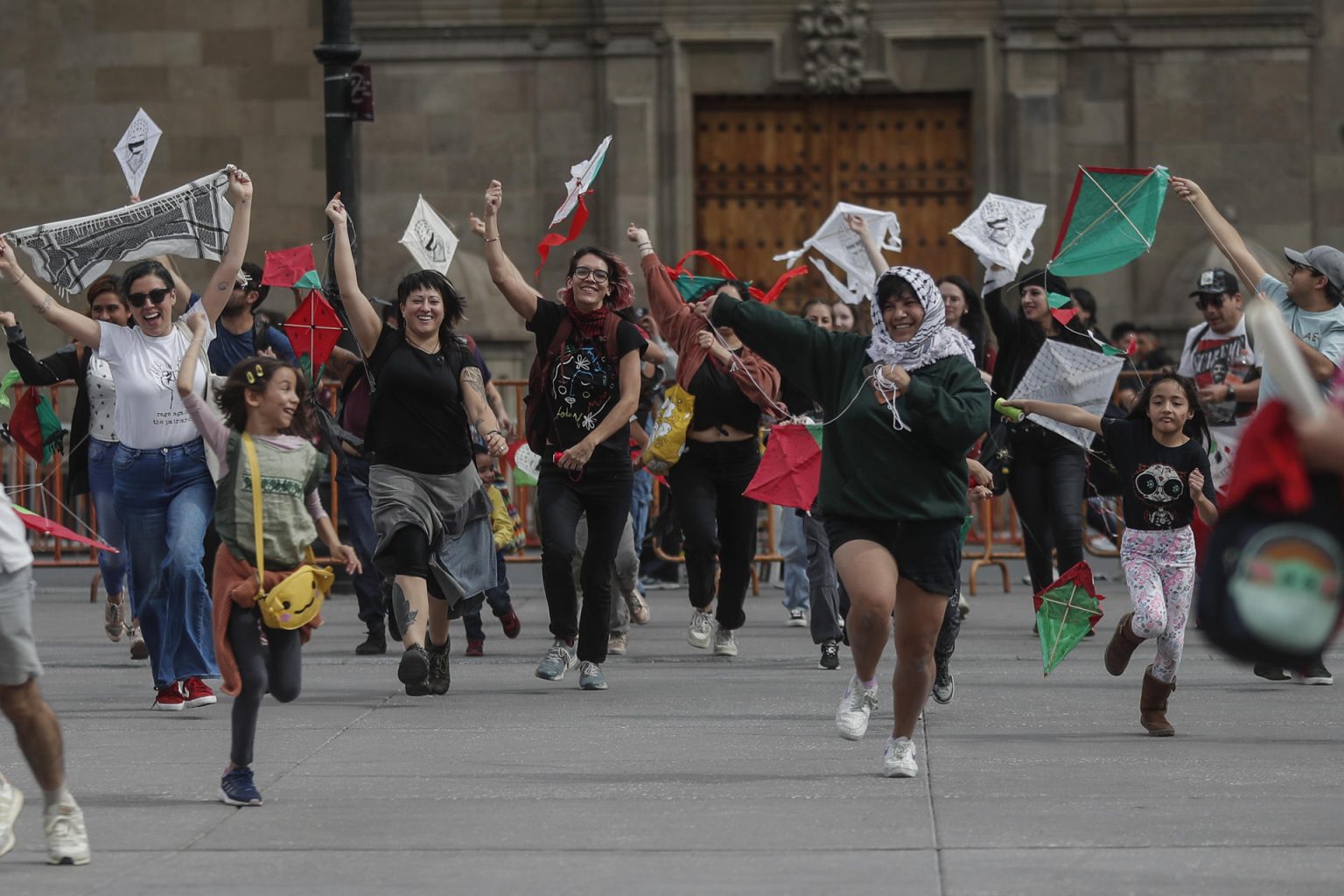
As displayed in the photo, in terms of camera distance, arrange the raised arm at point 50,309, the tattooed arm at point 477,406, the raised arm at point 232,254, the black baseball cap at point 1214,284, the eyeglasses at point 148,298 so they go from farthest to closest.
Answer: the black baseball cap at point 1214,284 < the tattooed arm at point 477,406 < the eyeglasses at point 148,298 < the raised arm at point 232,254 < the raised arm at point 50,309

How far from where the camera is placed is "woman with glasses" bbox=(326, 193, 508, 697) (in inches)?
356

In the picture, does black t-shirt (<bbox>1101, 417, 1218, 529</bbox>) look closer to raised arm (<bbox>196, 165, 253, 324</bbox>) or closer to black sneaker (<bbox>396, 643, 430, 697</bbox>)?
black sneaker (<bbox>396, 643, 430, 697</bbox>)

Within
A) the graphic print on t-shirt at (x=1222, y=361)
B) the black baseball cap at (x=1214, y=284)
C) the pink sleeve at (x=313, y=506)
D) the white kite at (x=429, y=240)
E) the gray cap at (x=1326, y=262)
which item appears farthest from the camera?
the white kite at (x=429, y=240)

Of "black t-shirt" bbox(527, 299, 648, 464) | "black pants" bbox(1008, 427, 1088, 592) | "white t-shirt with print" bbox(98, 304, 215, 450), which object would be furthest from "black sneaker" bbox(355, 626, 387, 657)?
"black pants" bbox(1008, 427, 1088, 592)

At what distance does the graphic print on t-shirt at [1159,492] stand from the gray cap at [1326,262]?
4.02ft

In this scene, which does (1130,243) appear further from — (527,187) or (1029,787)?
(527,187)

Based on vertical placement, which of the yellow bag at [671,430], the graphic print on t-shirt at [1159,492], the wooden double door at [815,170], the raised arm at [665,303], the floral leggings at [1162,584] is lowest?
the floral leggings at [1162,584]

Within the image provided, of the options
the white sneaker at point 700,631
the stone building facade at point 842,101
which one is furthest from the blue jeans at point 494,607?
the stone building facade at point 842,101

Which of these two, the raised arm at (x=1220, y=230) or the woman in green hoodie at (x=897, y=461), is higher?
the raised arm at (x=1220, y=230)

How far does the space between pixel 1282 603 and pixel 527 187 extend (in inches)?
589

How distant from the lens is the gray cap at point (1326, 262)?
29.5 ft

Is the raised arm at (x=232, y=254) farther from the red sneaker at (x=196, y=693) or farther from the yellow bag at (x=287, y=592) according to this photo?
the yellow bag at (x=287, y=592)

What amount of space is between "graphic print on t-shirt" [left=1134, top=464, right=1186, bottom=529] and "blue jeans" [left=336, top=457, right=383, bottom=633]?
414 centimetres

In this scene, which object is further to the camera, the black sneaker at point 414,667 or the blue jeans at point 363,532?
the blue jeans at point 363,532
